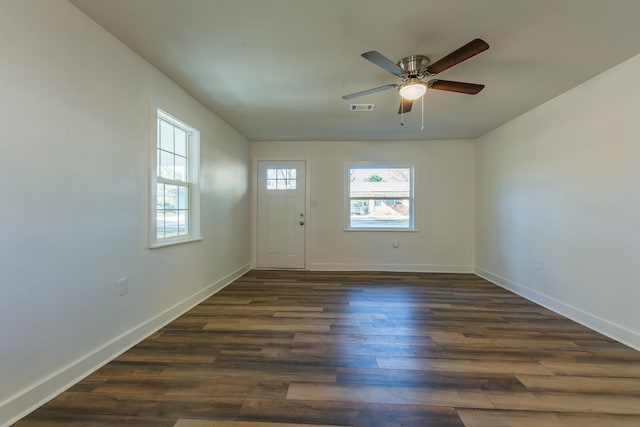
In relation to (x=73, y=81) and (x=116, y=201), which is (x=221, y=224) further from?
(x=73, y=81)

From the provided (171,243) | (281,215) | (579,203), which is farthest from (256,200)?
(579,203)

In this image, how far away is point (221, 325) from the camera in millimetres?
2641

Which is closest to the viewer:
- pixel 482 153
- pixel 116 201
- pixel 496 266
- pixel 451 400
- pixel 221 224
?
pixel 451 400

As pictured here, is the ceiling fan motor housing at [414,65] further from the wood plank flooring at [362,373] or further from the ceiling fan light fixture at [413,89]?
the wood plank flooring at [362,373]

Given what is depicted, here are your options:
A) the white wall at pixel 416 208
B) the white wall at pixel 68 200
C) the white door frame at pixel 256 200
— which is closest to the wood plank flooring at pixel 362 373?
the white wall at pixel 68 200

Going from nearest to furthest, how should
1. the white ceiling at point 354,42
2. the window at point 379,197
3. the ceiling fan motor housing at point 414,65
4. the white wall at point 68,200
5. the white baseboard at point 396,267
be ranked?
1. the white wall at point 68,200
2. the white ceiling at point 354,42
3. the ceiling fan motor housing at point 414,65
4. the white baseboard at point 396,267
5. the window at point 379,197

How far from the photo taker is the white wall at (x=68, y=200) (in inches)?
56.1

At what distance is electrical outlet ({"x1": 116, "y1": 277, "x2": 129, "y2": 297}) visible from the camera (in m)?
2.10

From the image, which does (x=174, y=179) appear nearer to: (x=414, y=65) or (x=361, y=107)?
(x=361, y=107)

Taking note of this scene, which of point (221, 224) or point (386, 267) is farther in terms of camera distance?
point (386, 267)

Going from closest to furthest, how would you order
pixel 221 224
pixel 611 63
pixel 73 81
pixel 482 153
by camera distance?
pixel 73 81 < pixel 611 63 < pixel 221 224 < pixel 482 153

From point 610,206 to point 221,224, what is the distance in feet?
13.9

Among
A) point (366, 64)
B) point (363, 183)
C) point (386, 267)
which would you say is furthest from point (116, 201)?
point (386, 267)

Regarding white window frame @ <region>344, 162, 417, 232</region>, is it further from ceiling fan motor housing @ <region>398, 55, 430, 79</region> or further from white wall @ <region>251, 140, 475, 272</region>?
ceiling fan motor housing @ <region>398, 55, 430, 79</region>
